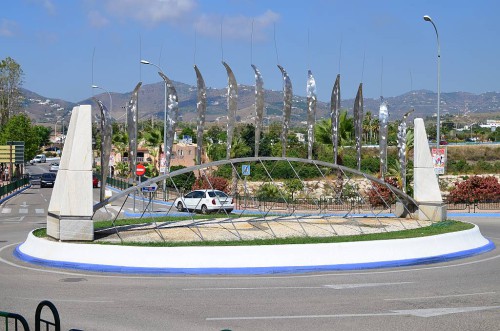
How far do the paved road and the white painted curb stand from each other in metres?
0.81

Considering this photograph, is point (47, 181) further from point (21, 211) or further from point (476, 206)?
point (476, 206)

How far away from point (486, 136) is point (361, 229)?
170145 millimetres

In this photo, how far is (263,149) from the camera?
10550 centimetres

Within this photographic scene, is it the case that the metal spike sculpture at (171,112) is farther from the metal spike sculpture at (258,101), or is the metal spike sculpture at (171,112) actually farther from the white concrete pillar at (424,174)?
the white concrete pillar at (424,174)

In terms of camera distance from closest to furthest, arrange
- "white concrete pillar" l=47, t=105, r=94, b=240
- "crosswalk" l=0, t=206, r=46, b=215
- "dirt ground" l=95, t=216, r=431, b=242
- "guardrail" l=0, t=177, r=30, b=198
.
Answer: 1. "white concrete pillar" l=47, t=105, r=94, b=240
2. "dirt ground" l=95, t=216, r=431, b=242
3. "crosswalk" l=0, t=206, r=46, b=215
4. "guardrail" l=0, t=177, r=30, b=198

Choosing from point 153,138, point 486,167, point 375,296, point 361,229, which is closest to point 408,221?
point 361,229

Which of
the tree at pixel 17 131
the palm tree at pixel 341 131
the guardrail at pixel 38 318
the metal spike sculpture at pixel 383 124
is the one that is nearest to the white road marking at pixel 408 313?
the guardrail at pixel 38 318

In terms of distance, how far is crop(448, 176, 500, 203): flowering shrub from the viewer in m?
53.3

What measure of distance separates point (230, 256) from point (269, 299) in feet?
17.7

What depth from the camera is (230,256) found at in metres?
23.5

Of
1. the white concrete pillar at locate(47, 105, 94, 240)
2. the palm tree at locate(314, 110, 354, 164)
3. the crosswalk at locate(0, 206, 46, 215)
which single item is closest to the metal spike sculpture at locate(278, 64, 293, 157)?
the white concrete pillar at locate(47, 105, 94, 240)

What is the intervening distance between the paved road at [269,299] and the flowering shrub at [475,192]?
2865 centimetres

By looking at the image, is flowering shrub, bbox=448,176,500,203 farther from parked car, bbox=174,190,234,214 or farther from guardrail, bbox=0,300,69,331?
guardrail, bbox=0,300,69,331

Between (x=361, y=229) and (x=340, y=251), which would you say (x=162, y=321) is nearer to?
(x=340, y=251)
